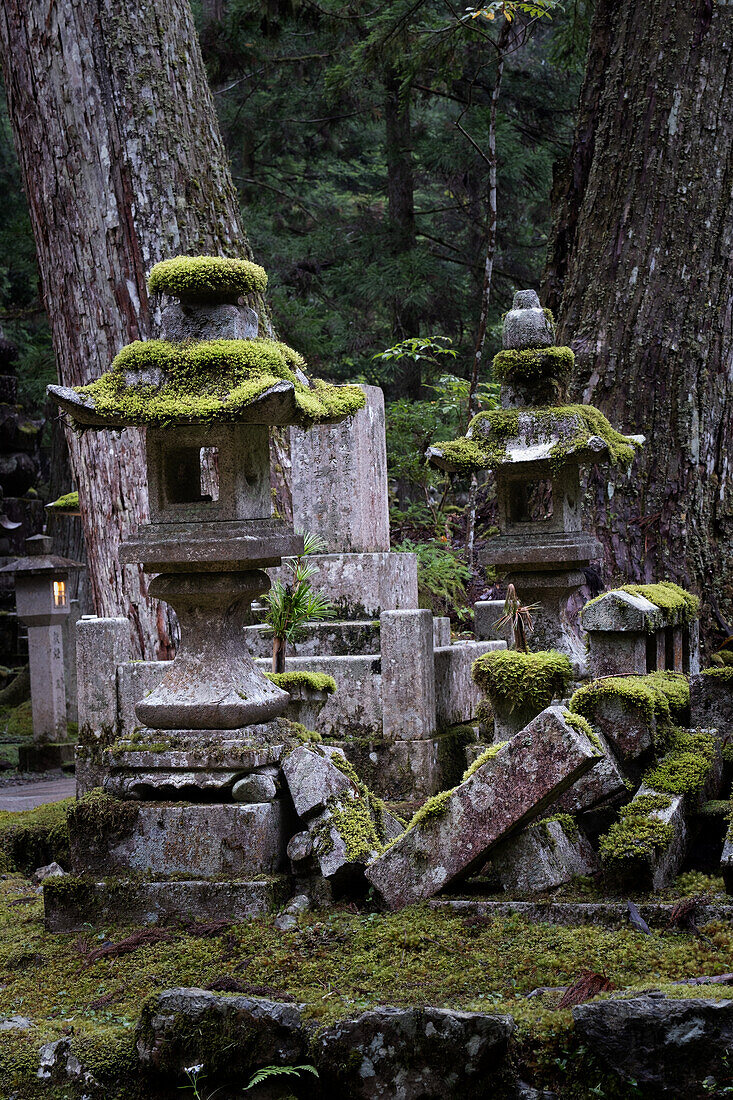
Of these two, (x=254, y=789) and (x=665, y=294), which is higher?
(x=665, y=294)

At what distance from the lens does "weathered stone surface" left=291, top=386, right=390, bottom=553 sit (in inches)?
291

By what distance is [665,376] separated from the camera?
28.3 feet

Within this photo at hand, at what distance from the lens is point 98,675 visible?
6234mm

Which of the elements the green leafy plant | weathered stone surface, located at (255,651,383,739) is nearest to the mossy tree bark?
weathered stone surface, located at (255,651,383,739)

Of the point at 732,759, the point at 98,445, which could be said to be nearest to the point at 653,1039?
the point at 732,759

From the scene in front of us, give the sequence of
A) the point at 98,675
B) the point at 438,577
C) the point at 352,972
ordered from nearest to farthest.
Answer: the point at 352,972 → the point at 98,675 → the point at 438,577

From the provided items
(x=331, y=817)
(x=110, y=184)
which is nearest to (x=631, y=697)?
(x=331, y=817)

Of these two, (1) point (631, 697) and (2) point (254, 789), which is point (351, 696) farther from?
(1) point (631, 697)

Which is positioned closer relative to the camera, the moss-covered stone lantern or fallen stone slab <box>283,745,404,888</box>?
fallen stone slab <box>283,745,404,888</box>

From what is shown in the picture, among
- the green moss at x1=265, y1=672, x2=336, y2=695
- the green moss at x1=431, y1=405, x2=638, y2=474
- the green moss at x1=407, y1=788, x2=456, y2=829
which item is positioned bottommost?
the green moss at x1=407, y1=788, x2=456, y2=829

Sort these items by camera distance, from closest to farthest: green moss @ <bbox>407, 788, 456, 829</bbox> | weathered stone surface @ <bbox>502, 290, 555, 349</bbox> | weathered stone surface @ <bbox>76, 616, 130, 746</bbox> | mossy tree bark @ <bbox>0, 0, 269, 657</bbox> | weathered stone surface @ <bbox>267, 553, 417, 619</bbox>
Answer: green moss @ <bbox>407, 788, 456, 829</bbox> → weathered stone surface @ <bbox>502, 290, 555, 349</bbox> → weathered stone surface @ <bbox>76, 616, 130, 746</bbox> → weathered stone surface @ <bbox>267, 553, 417, 619</bbox> → mossy tree bark @ <bbox>0, 0, 269, 657</bbox>

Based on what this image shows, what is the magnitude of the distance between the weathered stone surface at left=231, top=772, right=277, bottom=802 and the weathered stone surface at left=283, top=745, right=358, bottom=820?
0.11 meters

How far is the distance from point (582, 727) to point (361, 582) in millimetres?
3431

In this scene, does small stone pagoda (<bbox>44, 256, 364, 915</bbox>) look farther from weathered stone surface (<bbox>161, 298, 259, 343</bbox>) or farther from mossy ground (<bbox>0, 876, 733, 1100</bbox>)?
mossy ground (<bbox>0, 876, 733, 1100</bbox>)
